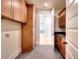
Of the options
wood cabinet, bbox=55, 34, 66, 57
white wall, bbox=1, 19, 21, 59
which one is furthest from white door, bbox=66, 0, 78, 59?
wood cabinet, bbox=55, 34, 66, 57

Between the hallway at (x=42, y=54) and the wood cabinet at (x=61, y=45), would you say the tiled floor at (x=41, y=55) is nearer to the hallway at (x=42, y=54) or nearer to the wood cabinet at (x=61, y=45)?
the hallway at (x=42, y=54)

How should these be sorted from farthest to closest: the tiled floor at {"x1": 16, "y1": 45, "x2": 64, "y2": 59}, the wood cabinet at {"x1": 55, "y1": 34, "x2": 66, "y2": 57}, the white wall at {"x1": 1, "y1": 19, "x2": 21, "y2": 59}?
1. the tiled floor at {"x1": 16, "y1": 45, "x2": 64, "y2": 59}
2. the wood cabinet at {"x1": 55, "y1": 34, "x2": 66, "y2": 57}
3. the white wall at {"x1": 1, "y1": 19, "x2": 21, "y2": 59}

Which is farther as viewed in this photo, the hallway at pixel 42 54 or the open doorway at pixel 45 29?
the open doorway at pixel 45 29

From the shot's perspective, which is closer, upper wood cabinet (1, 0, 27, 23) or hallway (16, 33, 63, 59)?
upper wood cabinet (1, 0, 27, 23)

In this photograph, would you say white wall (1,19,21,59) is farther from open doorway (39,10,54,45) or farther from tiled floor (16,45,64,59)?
open doorway (39,10,54,45)

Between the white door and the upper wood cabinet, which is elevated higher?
the upper wood cabinet

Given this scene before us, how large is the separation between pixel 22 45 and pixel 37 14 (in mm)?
2762

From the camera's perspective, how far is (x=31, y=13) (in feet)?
20.0

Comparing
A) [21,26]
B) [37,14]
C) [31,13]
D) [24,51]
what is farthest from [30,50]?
[37,14]

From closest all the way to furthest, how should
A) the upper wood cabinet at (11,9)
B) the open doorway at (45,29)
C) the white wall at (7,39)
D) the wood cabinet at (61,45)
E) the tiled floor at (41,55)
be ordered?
the upper wood cabinet at (11,9), the white wall at (7,39), the wood cabinet at (61,45), the tiled floor at (41,55), the open doorway at (45,29)

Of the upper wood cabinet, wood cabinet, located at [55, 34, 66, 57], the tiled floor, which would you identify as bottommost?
the tiled floor

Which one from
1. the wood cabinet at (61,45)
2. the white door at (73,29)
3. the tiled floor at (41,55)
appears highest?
the white door at (73,29)

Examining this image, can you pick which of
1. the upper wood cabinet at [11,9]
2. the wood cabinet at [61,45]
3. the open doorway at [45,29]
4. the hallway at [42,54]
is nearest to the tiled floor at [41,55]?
the hallway at [42,54]

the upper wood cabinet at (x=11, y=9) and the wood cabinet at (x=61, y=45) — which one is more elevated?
the upper wood cabinet at (x=11, y=9)
